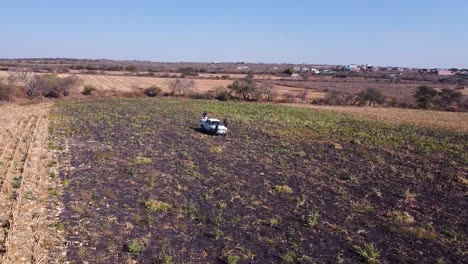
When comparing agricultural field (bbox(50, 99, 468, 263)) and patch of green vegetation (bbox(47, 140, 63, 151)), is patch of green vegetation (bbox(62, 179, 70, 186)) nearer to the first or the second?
agricultural field (bbox(50, 99, 468, 263))

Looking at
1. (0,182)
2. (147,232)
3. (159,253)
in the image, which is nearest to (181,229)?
(147,232)

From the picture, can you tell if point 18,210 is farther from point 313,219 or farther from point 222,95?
point 222,95

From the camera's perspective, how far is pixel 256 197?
16.2 metres

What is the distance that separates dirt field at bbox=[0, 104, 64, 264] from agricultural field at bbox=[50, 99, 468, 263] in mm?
595

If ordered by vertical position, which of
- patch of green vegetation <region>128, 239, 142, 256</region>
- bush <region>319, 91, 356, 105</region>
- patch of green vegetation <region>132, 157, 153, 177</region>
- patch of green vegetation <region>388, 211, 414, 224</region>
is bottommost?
bush <region>319, 91, 356, 105</region>

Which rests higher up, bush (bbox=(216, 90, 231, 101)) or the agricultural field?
the agricultural field

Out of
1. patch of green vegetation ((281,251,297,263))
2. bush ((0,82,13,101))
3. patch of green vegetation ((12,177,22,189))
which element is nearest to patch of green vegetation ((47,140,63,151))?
patch of green vegetation ((12,177,22,189))

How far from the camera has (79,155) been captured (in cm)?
2189

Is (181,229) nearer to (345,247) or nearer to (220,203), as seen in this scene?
(220,203)

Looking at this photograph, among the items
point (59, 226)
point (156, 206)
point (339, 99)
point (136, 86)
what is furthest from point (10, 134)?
point (339, 99)

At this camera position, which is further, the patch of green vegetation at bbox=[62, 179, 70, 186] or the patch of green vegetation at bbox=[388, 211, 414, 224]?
the patch of green vegetation at bbox=[62, 179, 70, 186]

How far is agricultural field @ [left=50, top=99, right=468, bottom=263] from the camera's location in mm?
11516

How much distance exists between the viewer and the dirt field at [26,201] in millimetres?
A: 10602

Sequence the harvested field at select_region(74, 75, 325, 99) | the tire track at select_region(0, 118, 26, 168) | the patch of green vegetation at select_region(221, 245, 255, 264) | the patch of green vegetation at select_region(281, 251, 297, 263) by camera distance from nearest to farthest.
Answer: the patch of green vegetation at select_region(221, 245, 255, 264), the patch of green vegetation at select_region(281, 251, 297, 263), the tire track at select_region(0, 118, 26, 168), the harvested field at select_region(74, 75, 325, 99)
